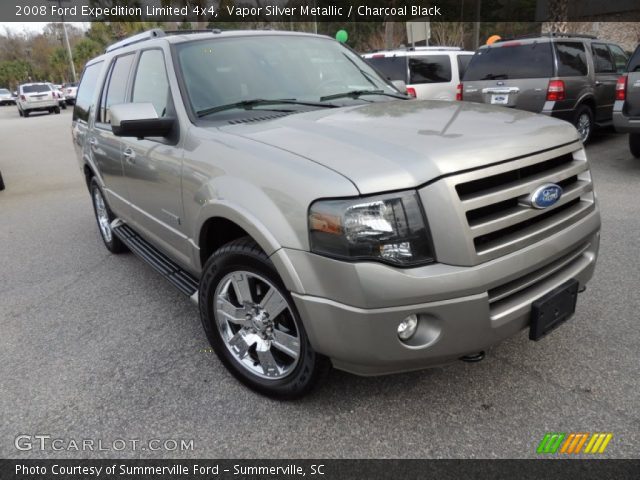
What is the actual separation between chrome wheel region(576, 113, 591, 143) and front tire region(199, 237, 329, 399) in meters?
7.94

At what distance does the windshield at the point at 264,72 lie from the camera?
3049 millimetres

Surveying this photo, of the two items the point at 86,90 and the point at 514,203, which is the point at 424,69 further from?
the point at 514,203

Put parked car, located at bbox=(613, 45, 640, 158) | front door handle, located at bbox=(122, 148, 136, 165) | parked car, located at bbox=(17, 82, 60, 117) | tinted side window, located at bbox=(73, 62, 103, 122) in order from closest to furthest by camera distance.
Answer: front door handle, located at bbox=(122, 148, 136, 165) < tinted side window, located at bbox=(73, 62, 103, 122) < parked car, located at bbox=(613, 45, 640, 158) < parked car, located at bbox=(17, 82, 60, 117)

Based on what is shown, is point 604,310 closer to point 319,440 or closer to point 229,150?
point 319,440

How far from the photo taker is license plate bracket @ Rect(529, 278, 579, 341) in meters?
2.21

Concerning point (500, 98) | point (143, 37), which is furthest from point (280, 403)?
point (500, 98)

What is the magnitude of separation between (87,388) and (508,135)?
104 inches

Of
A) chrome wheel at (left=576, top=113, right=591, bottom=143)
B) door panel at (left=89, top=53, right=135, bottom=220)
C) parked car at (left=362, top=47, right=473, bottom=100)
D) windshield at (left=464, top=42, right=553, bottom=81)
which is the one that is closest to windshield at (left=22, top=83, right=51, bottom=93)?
parked car at (left=362, top=47, right=473, bottom=100)

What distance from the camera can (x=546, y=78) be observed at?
7.91m

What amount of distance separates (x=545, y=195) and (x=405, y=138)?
0.68 m

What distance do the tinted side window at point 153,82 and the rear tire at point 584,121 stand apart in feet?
23.9

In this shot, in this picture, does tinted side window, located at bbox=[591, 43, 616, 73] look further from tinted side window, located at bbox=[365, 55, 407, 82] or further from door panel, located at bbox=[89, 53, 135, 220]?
door panel, located at bbox=[89, 53, 135, 220]

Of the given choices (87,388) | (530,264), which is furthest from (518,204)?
(87,388)

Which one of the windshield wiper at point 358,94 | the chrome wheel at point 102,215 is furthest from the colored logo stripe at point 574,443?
the chrome wheel at point 102,215
